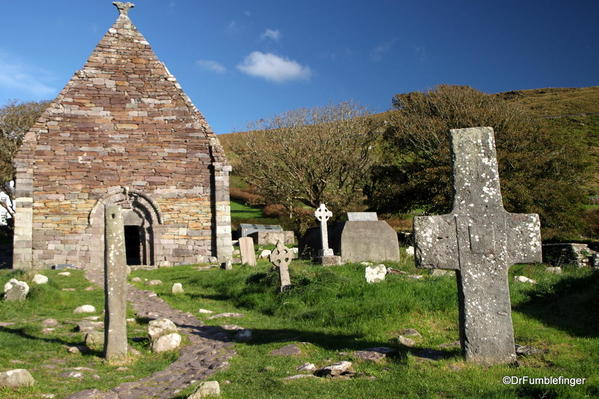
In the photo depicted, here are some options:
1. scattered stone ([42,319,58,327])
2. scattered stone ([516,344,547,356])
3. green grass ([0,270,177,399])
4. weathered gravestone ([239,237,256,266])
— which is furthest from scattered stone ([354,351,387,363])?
weathered gravestone ([239,237,256,266])

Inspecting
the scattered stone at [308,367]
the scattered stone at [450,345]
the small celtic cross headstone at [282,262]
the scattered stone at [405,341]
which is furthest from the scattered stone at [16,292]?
the scattered stone at [450,345]

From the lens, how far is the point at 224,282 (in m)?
13.0

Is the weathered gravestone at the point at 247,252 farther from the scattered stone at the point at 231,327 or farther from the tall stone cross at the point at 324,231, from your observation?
the scattered stone at the point at 231,327

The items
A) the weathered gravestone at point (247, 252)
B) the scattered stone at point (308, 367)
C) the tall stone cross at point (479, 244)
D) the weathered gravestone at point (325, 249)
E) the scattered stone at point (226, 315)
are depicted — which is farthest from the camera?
the weathered gravestone at point (247, 252)

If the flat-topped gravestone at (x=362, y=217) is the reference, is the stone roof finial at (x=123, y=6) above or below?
above

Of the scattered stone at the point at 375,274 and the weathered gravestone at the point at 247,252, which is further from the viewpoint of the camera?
the weathered gravestone at the point at 247,252

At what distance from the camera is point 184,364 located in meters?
6.61

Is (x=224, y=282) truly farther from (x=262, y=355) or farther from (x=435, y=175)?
(x=435, y=175)

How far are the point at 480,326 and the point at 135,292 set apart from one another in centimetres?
952

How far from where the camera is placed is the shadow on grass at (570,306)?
7316mm

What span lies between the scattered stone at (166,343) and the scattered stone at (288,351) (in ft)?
5.15

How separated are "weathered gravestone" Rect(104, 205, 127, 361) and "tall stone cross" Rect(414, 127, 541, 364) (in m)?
3.96

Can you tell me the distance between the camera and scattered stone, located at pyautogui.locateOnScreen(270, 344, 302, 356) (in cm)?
653

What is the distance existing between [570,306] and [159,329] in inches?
252
